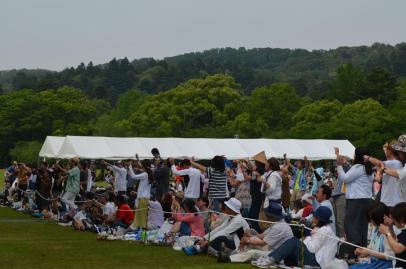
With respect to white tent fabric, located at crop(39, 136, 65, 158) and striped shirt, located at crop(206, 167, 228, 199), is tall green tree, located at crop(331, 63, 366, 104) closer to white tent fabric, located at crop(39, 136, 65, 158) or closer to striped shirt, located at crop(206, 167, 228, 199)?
white tent fabric, located at crop(39, 136, 65, 158)

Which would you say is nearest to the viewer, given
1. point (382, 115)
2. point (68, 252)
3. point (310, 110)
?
point (68, 252)

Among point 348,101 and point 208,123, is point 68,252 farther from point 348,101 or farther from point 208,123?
point 348,101

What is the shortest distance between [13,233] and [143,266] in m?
6.57

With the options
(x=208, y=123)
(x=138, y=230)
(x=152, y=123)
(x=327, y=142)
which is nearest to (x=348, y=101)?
(x=208, y=123)

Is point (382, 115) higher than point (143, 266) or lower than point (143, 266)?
higher

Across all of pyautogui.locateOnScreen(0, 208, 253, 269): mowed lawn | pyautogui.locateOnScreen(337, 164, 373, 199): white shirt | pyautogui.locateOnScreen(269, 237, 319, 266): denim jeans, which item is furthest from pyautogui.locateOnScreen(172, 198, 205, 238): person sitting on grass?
pyautogui.locateOnScreen(337, 164, 373, 199): white shirt

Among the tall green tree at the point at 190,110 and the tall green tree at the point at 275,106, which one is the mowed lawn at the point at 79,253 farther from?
the tall green tree at the point at 275,106

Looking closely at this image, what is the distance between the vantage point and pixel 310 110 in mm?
72188

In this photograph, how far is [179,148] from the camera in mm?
36844

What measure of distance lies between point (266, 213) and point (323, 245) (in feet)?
7.80

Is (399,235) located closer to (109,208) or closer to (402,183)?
(402,183)

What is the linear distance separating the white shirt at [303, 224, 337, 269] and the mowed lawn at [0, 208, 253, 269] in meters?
1.58

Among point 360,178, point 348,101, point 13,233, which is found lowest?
point 13,233

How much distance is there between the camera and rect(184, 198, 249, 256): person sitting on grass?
12523 mm
